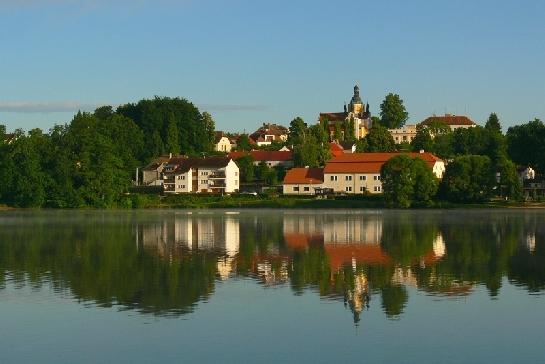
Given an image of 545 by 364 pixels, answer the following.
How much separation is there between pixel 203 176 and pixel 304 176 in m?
14.9

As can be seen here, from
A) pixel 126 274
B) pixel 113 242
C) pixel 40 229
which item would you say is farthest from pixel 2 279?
pixel 40 229

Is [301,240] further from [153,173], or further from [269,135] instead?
[269,135]

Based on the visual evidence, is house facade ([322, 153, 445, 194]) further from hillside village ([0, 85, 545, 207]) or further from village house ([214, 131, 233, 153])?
village house ([214, 131, 233, 153])

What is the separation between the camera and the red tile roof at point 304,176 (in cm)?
11156

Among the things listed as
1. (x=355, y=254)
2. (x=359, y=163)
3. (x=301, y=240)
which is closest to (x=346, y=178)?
(x=359, y=163)

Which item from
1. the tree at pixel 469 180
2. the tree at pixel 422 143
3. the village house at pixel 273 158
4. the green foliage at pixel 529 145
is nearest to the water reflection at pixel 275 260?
the tree at pixel 469 180

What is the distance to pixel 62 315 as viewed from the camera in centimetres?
2473

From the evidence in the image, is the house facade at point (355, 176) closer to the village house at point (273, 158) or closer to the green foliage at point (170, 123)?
the village house at point (273, 158)

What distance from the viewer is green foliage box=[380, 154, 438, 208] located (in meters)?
→ 90.3

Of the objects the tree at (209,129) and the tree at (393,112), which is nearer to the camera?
the tree at (209,129)

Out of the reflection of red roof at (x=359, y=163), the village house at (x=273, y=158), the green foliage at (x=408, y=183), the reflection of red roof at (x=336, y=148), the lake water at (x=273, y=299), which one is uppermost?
the reflection of red roof at (x=336, y=148)

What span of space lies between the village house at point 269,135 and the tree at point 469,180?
84910mm

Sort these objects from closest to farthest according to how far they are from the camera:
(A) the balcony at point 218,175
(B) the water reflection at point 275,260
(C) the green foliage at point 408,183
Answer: (B) the water reflection at point 275,260, (C) the green foliage at point 408,183, (A) the balcony at point 218,175

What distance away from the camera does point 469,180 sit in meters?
91.6
